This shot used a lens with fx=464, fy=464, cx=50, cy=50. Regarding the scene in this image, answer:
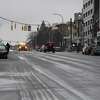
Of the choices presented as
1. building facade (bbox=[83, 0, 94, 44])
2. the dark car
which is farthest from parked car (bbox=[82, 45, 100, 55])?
building facade (bbox=[83, 0, 94, 44])

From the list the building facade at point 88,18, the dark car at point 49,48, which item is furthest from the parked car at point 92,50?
the building facade at point 88,18

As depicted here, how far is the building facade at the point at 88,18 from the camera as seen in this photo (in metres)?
136

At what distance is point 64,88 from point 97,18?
4400 inches

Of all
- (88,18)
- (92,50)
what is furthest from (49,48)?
(88,18)

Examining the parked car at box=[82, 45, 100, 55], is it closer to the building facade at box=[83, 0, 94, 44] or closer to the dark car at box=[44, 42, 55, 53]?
the dark car at box=[44, 42, 55, 53]

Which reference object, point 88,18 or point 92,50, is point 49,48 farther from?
point 88,18

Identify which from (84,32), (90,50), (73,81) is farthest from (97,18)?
(73,81)

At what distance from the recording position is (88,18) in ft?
468

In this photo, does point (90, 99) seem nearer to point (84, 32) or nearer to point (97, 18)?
point (97, 18)

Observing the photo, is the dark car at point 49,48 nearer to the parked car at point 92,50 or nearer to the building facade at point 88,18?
the parked car at point 92,50

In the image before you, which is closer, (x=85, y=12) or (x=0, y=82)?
(x=0, y=82)

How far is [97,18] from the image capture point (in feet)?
412

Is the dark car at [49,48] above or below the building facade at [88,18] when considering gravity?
below

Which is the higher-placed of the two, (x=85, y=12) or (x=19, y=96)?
(x=85, y=12)
